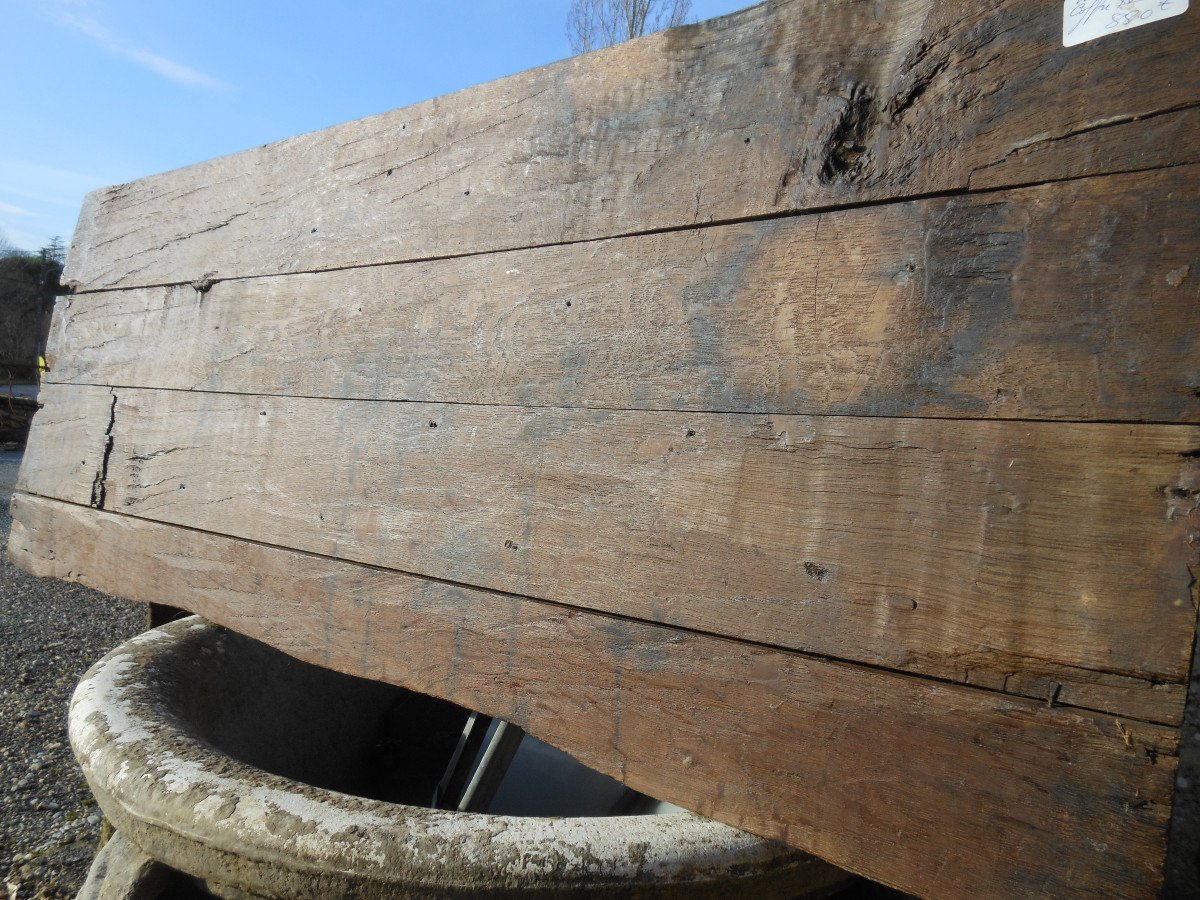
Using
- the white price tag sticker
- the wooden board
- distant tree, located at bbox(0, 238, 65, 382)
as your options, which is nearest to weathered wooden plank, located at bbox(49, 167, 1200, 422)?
the wooden board

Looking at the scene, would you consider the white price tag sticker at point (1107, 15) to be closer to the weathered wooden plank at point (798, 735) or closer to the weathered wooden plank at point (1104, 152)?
the weathered wooden plank at point (1104, 152)

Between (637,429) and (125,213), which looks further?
(125,213)

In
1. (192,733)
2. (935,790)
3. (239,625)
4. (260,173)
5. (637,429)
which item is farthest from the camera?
(260,173)

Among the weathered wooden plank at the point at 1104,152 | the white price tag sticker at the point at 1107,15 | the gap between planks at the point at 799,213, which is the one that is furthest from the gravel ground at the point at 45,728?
the white price tag sticker at the point at 1107,15

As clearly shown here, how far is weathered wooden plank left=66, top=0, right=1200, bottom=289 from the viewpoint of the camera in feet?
3.09

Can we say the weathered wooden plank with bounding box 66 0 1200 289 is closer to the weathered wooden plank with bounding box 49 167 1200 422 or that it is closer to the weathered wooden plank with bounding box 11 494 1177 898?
the weathered wooden plank with bounding box 49 167 1200 422

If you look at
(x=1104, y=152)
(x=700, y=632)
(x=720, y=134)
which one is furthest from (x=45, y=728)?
(x=1104, y=152)

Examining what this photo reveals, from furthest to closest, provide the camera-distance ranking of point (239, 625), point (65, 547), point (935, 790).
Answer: point (65, 547)
point (239, 625)
point (935, 790)

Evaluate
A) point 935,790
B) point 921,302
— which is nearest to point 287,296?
point 921,302

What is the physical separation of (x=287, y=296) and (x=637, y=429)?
89 cm

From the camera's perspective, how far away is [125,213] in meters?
2.06

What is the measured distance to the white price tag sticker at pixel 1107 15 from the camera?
0.88 m

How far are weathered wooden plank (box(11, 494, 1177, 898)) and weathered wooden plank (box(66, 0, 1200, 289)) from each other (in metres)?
0.61

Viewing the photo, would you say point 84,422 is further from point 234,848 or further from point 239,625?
point 234,848
